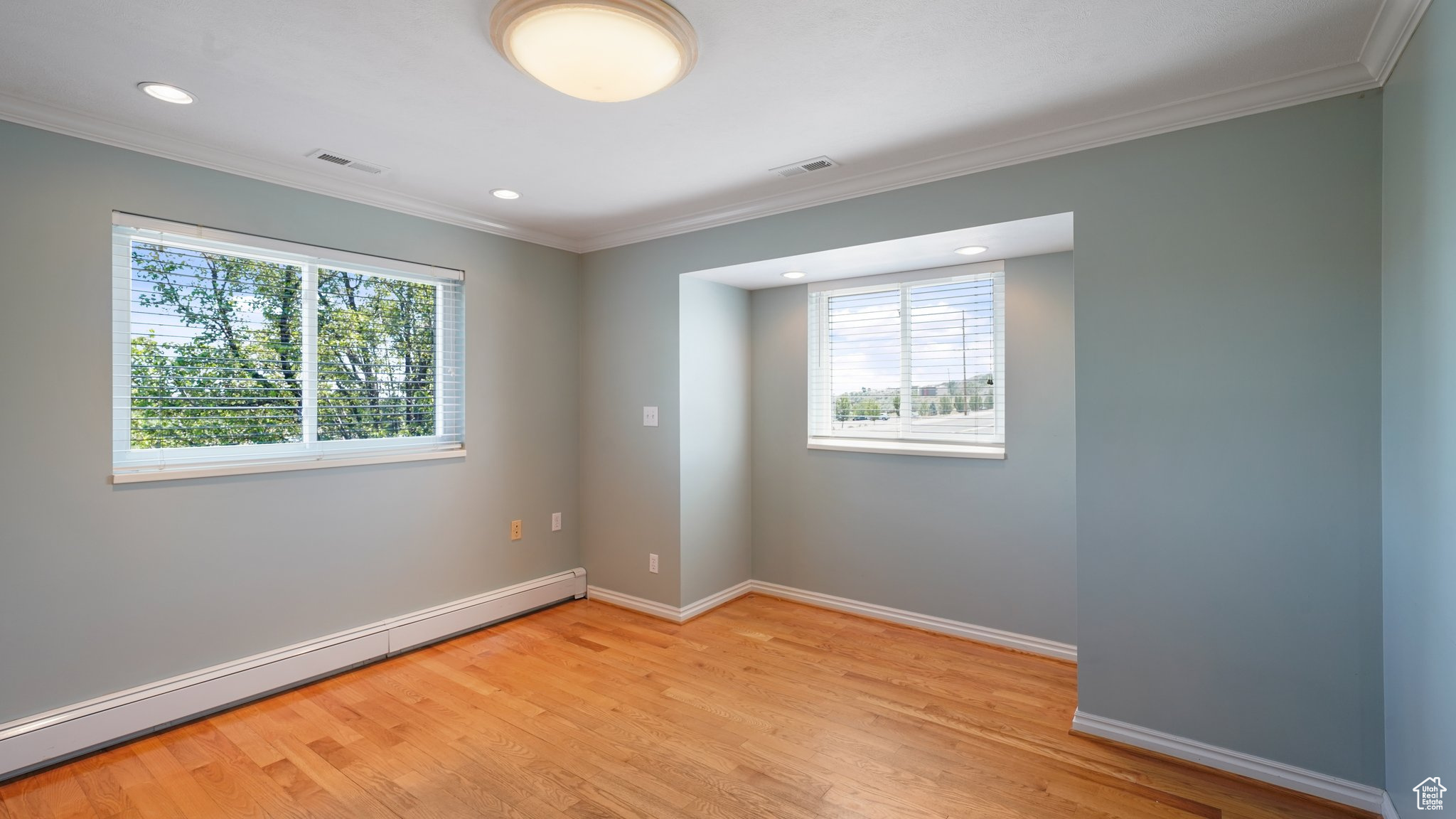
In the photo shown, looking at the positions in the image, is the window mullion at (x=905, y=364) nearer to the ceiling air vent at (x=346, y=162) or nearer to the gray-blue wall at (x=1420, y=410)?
the gray-blue wall at (x=1420, y=410)

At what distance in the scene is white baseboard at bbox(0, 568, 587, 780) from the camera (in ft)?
7.50

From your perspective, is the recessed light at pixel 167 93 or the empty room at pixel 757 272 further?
the recessed light at pixel 167 93

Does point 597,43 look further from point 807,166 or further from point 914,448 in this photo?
point 914,448

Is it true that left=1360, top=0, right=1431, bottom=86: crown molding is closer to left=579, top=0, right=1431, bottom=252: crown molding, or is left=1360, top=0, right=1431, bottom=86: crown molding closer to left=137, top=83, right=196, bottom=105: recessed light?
left=579, top=0, right=1431, bottom=252: crown molding

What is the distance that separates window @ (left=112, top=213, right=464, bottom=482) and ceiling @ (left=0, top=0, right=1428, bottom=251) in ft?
1.34

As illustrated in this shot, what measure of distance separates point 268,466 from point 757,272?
262cm

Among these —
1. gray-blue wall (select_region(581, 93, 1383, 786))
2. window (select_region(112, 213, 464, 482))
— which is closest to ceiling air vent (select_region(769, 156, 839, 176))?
gray-blue wall (select_region(581, 93, 1383, 786))

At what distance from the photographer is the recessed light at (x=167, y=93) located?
213 centimetres

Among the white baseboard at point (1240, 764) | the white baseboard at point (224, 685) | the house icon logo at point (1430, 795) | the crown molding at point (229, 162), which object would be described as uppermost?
the crown molding at point (229, 162)

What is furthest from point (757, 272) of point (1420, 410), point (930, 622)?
point (1420, 410)

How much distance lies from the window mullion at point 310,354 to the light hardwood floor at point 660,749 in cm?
120

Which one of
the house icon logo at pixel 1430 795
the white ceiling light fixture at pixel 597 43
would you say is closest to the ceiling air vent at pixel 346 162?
the white ceiling light fixture at pixel 597 43

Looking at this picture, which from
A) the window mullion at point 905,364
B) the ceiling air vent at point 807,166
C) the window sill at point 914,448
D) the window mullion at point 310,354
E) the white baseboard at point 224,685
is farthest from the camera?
the window mullion at point 905,364

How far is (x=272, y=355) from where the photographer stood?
9.65 ft
